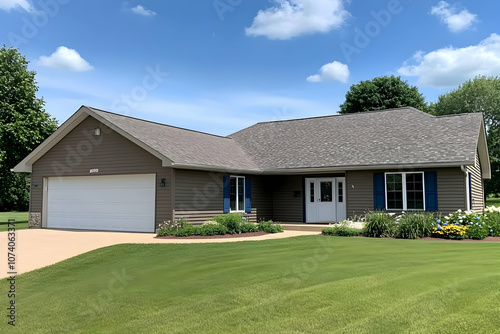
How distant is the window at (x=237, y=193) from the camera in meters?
18.0

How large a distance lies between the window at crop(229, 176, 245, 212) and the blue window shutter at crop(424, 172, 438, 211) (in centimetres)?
739

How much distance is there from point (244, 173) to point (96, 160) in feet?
20.2

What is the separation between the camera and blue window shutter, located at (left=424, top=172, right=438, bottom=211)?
51.8 ft

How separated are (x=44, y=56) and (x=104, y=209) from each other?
6317 mm

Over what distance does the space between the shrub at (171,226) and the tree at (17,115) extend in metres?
13.4

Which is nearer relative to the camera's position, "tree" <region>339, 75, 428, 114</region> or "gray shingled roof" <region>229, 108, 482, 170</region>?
"gray shingled roof" <region>229, 108, 482, 170</region>

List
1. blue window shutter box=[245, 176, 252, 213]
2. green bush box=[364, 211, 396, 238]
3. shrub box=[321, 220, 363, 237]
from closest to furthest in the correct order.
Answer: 1. green bush box=[364, 211, 396, 238]
2. shrub box=[321, 220, 363, 237]
3. blue window shutter box=[245, 176, 252, 213]

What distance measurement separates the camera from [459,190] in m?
15.4

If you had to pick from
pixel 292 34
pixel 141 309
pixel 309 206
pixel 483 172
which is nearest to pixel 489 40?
pixel 483 172

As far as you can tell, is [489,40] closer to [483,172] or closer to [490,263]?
[483,172]

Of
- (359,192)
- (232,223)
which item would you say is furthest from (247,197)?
(359,192)

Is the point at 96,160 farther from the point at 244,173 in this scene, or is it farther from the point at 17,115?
the point at 17,115

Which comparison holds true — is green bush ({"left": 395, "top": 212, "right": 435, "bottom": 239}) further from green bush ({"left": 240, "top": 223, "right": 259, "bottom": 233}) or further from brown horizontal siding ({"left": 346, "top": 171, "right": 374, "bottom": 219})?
green bush ({"left": 240, "top": 223, "right": 259, "bottom": 233})

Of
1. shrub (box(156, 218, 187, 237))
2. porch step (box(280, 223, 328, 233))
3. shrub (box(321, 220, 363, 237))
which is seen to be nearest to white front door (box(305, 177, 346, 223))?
porch step (box(280, 223, 328, 233))
